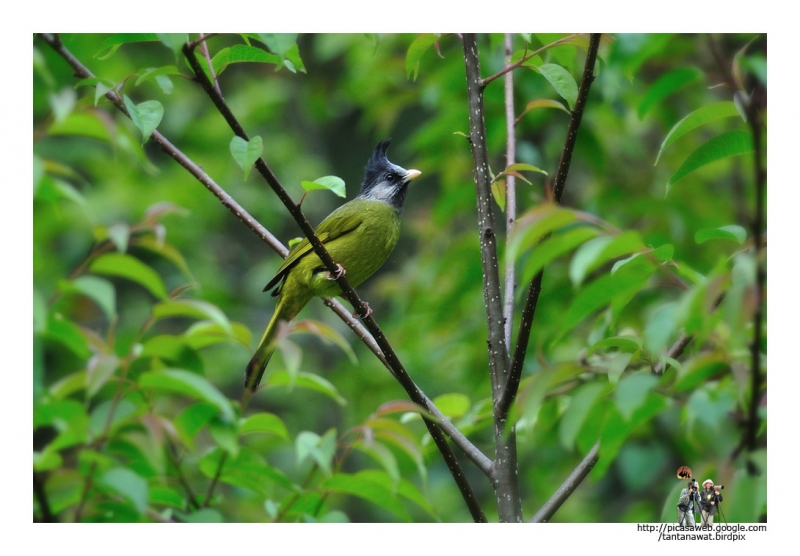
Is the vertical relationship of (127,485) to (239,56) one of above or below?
below

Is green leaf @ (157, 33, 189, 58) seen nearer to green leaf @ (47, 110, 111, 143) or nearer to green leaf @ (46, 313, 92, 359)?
green leaf @ (47, 110, 111, 143)

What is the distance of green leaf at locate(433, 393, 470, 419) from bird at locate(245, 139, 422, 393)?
2.63ft

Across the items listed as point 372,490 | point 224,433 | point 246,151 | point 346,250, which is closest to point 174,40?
point 246,151

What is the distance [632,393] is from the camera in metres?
1.38

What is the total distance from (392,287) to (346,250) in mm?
2181

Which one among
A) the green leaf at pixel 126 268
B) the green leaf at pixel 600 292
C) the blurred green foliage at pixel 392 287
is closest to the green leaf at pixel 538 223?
the blurred green foliage at pixel 392 287

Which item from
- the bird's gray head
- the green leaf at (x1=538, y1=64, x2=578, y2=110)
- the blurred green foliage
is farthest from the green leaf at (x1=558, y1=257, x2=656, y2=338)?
the bird's gray head

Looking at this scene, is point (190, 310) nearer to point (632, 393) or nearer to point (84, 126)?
point (84, 126)

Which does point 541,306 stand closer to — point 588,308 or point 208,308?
point 588,308

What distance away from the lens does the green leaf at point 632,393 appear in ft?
4.46

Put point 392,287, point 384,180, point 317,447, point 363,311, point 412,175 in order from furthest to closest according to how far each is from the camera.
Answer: point 392,287, point 384,180, point 412,175, point 363,311, point 317,447

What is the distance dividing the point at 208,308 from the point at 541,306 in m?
2.87

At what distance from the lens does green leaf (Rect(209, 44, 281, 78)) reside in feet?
6.55

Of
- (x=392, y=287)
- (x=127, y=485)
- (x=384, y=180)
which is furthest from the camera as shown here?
(x=392, y=287)
